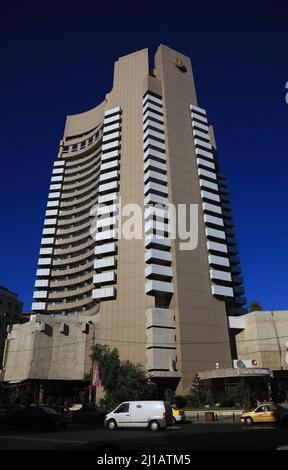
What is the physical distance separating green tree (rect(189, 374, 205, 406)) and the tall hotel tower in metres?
3.88

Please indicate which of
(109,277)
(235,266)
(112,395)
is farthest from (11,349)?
(235,266)

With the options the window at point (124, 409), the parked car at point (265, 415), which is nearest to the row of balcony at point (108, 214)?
the parked car at point (265, 415)

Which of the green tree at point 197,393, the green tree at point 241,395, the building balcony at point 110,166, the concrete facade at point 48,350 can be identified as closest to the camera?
the green tree at point 241,395

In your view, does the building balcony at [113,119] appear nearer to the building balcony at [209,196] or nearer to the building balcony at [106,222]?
the building balcony at [106,222]

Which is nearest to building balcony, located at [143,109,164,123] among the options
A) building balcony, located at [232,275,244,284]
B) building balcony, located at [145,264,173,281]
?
building balcony, located at [145,264,173,281]

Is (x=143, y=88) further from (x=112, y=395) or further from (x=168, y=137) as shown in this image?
(x=112, y=395)

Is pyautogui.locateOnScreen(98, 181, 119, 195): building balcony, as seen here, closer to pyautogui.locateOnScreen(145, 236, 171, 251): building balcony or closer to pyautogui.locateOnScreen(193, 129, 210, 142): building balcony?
pyautogui.locateOnScreen(145, 236, 171, 251): building balcony

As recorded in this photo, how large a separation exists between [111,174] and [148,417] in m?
62.9

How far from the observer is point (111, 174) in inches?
3073

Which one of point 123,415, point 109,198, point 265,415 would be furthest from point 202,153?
point 123,415

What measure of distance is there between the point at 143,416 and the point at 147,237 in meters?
46.7

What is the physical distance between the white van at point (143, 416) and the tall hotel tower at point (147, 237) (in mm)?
35790

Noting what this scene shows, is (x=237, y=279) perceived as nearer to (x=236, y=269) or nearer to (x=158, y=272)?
(x=236, y=269)

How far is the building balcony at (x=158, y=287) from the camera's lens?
60.7 m
